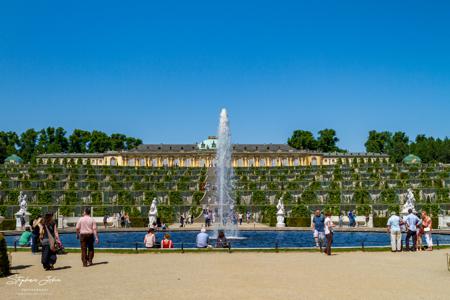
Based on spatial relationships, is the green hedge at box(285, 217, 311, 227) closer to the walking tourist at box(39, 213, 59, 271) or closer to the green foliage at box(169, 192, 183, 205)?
the green foliage at box(169, 192, 183, 205)

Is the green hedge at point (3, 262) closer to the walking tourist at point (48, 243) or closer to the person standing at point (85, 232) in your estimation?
the walking tourist at point (48, 243)

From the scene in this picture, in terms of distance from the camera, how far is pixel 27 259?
20062 mm

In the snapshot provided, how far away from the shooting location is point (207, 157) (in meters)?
149

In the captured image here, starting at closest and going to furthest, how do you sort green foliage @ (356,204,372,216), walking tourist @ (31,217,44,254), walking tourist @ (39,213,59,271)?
walking tourist @ (39,213,59,271)
walking tourist @ (31,217,44,254)
green foliage @ (356,204,372,216)

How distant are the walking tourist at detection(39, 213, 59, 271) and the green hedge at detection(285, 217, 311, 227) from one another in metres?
30.8

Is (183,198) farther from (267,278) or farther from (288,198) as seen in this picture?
(267,278)

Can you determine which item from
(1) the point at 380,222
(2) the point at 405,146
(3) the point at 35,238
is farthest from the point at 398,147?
(3) the point at 35,238

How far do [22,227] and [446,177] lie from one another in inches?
2171

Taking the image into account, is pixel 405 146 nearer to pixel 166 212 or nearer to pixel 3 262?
pixel 166 212

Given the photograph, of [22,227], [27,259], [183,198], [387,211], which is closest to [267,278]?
[27,259]

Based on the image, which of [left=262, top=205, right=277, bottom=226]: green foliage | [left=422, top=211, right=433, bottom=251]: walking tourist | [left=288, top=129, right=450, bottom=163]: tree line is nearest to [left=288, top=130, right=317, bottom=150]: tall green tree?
[left=288, top=129, right=450, bottom=163]: tree line

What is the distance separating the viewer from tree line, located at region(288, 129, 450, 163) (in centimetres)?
14150

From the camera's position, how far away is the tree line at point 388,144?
14150cm

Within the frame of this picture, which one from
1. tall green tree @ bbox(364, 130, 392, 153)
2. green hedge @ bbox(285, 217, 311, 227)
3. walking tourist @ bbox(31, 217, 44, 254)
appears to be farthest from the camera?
tall green tree @ bbox(364, 130, 392, 153)
